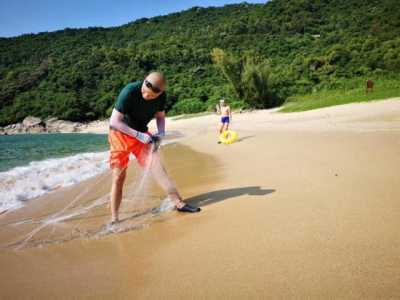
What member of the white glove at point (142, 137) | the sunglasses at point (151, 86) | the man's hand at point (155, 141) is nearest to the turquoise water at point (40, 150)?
the man's hand at point (155, 141)

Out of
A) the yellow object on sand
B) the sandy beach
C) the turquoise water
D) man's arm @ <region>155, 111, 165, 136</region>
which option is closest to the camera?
the sandy beach

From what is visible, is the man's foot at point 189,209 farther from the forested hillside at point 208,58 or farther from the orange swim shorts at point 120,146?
the forested hillside at point 208,58

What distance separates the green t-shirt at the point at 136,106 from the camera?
355 cm

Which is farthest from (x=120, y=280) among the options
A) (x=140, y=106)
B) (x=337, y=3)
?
(x=337, y=3)

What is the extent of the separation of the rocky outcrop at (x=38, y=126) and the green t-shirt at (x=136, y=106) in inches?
2220

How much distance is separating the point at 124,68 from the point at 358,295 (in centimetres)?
7363

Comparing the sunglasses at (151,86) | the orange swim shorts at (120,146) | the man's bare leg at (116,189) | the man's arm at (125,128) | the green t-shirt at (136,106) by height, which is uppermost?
the sunglasses at (151,86)

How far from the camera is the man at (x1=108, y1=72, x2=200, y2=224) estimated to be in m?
3.55

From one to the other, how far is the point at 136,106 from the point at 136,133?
358 millimetres

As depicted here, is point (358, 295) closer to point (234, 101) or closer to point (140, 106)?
point (140, 106)

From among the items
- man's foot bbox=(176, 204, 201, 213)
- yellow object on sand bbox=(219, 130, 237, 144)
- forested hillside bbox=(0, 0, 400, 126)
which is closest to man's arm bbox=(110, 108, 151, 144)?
man's foot bbox=(176, 204, 201, 213)

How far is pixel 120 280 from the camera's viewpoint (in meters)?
2.25

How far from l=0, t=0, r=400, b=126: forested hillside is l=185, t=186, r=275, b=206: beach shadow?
32349 mm

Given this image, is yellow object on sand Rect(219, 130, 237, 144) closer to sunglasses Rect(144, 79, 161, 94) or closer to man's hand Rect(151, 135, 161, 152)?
man's hand Rect(151, 135, 161, 152)
